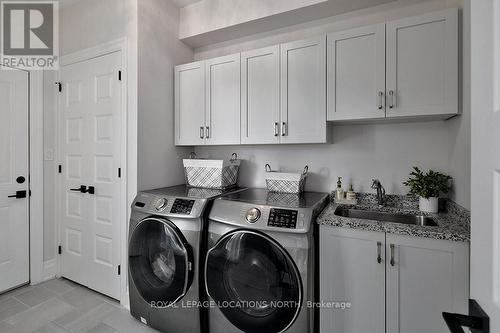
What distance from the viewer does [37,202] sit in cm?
254

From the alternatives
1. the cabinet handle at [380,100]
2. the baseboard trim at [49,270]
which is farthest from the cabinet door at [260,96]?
the baseboard trim at [49,270]

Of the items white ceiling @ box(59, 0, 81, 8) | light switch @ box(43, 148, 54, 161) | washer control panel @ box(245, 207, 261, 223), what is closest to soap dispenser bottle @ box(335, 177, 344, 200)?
washer control panel @ box(245, 207, 261, 223)

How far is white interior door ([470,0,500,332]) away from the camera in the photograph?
20.1 inches

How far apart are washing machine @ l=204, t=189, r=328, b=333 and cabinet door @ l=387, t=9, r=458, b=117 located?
0.88 m

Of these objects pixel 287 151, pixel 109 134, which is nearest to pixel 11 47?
pixel 109 134

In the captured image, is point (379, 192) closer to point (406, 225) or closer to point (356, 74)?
point (406, 225)

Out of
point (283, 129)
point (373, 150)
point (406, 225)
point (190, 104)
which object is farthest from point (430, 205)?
point (190, 104)

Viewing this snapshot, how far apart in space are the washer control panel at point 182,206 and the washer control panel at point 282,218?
0.58m

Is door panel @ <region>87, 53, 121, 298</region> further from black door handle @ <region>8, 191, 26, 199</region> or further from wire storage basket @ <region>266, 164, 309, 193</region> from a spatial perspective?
wire storage basket @ <region>266, 164, 309, 193</region>

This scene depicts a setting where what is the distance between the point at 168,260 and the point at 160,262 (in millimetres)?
89

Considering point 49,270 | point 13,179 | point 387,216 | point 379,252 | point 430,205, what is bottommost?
point 49,270

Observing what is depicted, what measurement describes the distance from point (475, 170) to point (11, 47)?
140 inches

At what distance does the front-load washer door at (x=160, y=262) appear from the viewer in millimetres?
1701

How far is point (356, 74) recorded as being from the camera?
1.71m
